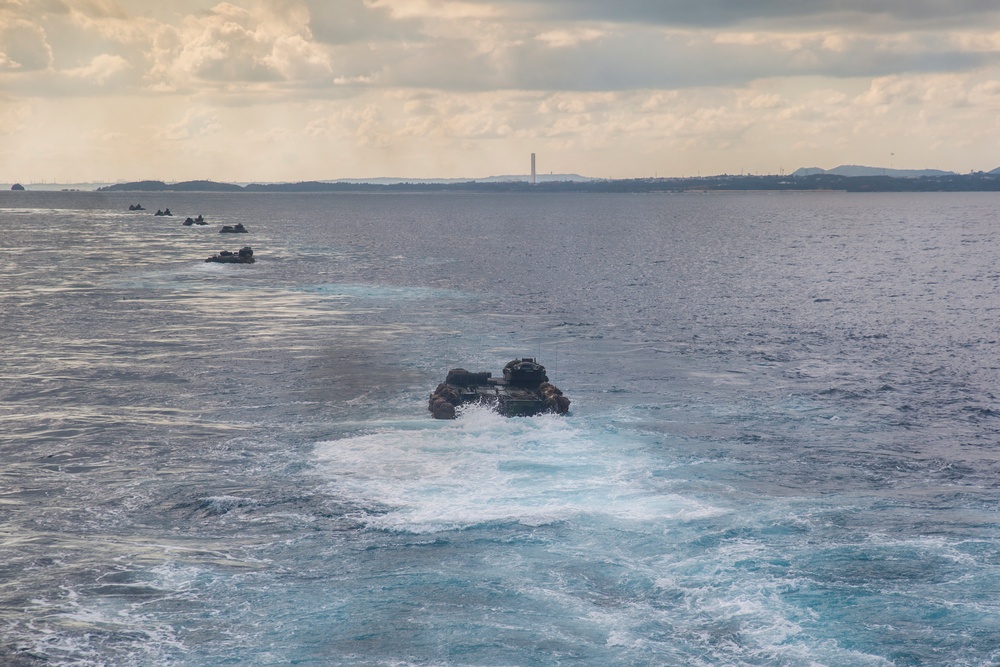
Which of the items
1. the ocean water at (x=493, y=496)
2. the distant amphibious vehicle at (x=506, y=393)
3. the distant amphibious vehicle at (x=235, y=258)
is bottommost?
the ocean water at (x=493, y=496)

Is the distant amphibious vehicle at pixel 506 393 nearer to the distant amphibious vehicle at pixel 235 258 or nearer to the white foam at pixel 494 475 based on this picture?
the white foam at pixel 494 475

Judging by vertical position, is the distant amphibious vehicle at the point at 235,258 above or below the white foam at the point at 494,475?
above

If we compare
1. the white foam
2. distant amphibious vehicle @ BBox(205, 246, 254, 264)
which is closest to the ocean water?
the white foam

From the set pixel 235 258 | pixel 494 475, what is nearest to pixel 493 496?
pixel 494 475

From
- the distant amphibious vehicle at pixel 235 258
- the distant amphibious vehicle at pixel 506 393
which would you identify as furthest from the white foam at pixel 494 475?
the distant amphibious vehicle at pixel 235 258

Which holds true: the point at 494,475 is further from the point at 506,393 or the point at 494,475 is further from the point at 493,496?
the point at 506,393

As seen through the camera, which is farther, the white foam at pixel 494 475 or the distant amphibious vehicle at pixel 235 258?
the distant amphibious vehicle at pixel 235 258

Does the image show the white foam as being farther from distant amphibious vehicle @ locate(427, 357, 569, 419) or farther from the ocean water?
distant amphibious vehicle @ locate(427, 357, 569, 419)

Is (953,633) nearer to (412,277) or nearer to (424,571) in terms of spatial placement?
(424,571)
